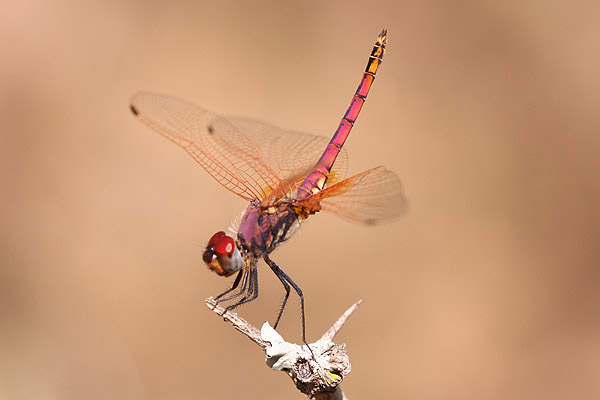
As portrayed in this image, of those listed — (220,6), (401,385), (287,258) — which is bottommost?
(401,385)

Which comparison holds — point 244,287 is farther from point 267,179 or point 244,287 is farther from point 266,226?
point 267,179

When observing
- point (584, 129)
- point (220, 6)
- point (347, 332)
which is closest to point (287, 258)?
point (347, 332)

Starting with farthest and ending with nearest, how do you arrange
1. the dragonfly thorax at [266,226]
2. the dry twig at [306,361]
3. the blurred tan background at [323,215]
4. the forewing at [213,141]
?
the blurred tan background at [323,215] → the forewing at [213,141] → the dragonfly thorax at [266,226] → the dry twig at [306,361]

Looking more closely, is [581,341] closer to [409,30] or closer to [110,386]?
[409,30]

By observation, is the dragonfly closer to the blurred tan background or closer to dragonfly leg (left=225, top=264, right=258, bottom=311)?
dragonfly leg (left=225, top=264, right=258, bottom=311)

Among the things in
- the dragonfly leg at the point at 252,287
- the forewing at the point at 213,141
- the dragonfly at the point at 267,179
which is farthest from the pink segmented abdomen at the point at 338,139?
the dragonfly leg at the point at 252,287

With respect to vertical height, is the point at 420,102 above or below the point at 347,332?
above

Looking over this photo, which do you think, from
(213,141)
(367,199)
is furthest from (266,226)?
(213,141)

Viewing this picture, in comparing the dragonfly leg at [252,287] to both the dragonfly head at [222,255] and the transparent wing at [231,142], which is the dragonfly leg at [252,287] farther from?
the transparent wing at [231,142]
